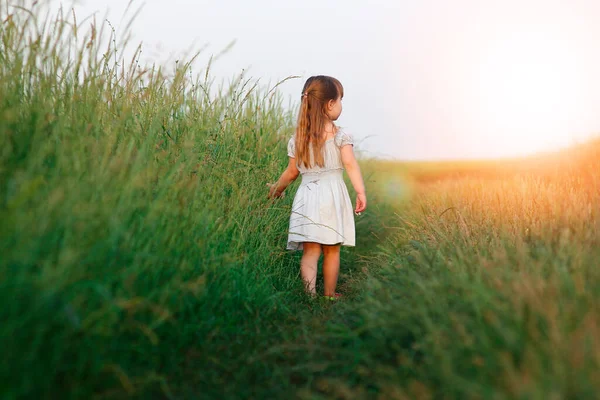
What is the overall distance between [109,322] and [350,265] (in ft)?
11.2

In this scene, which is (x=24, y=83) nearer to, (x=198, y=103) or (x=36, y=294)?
(x=36, y=294)

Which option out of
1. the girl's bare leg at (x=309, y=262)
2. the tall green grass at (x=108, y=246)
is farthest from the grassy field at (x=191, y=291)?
→ the girl's bare leg at (x=309, y=262)

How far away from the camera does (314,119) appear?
4.08 meters

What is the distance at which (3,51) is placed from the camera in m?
2.63

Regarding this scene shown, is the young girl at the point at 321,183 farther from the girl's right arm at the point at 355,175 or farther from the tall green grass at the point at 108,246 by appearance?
the tall green grass at the point at 108,246

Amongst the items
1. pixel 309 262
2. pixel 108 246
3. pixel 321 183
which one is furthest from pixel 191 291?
pixel 321 183

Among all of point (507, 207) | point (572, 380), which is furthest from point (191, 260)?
point (507, 207)

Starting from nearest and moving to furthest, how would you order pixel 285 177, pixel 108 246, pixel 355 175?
pixel 108 246
pixel 355 175
pixel 285 177

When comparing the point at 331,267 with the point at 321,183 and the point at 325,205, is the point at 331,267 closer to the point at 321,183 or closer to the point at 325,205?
the point at 325,205

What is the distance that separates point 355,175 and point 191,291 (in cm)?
195

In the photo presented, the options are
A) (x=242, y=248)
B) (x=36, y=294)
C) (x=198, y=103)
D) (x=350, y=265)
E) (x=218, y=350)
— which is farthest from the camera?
(x=350, y=265)

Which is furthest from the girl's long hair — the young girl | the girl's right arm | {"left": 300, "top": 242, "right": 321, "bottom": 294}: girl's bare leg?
{"left": 300, "top": 242, "right": 321, "bottom": 294}: girl's bare leg

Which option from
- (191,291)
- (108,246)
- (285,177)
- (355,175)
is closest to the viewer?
(108,246)

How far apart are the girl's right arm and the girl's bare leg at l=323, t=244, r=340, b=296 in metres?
0.37
